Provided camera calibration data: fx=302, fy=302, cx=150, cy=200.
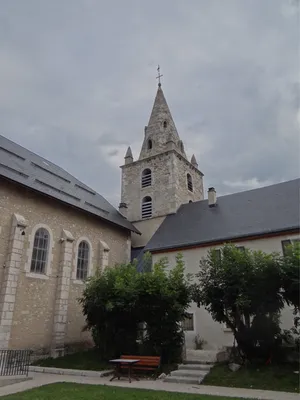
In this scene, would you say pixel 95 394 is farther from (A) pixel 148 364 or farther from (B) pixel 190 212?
(B) pixel 190 212

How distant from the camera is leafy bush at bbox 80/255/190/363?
36.3 feet

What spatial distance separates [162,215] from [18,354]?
14048 millimetres

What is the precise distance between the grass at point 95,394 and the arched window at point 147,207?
1721 centimetres

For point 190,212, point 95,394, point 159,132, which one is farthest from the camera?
point 159,132

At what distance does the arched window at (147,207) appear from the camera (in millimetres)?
24658

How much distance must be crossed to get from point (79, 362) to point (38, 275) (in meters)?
4.33

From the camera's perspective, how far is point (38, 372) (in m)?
10.9

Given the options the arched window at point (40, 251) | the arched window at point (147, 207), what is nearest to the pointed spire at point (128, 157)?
the arched window at point (147, 207)

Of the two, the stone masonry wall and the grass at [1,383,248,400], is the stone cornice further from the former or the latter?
the grass at [1,383,248,400]

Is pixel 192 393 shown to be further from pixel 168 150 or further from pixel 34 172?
pixel 168 150

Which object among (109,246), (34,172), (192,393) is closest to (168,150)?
(109,246)

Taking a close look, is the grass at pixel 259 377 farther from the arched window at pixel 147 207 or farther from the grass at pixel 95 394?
the arched window at pixel 147 207

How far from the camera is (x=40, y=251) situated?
14625 mm

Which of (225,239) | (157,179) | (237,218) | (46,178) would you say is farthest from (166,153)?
(225,239)
